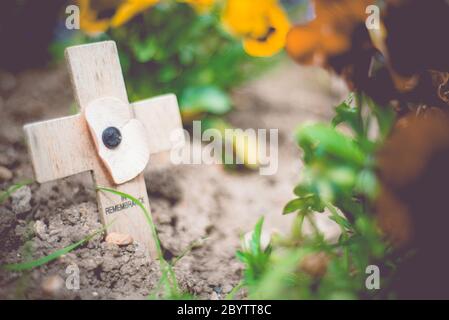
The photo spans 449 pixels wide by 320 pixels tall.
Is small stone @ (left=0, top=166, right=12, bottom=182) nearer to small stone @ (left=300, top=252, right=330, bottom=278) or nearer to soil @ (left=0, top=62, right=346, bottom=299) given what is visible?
soil @ (left=0, top=62, right=346, bottom=299)

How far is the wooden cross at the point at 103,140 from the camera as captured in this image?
3.85 feet

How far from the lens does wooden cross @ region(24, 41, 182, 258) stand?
1173 mm

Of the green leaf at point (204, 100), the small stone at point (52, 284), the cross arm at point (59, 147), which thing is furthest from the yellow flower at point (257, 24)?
the small stone at point (52, 284)

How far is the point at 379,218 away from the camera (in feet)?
2.93

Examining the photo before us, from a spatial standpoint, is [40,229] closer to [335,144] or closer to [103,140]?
[103,140]

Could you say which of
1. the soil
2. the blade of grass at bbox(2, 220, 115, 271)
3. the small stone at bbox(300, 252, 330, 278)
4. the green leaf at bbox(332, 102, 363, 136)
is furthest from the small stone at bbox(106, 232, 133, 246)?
the green leaf at bbox(332, 102, 363, 136)

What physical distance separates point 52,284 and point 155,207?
0.57 metres

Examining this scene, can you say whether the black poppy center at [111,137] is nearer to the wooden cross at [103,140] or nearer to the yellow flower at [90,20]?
the wooden cross at [103,140]

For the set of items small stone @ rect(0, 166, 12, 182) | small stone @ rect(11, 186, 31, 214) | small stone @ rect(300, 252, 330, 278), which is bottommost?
small stone @ rect(300, 252, 330, 278)

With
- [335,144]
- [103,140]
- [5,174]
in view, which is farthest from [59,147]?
[335,144]

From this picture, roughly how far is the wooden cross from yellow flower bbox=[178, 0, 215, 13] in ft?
2.42

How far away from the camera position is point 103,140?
1.22m
